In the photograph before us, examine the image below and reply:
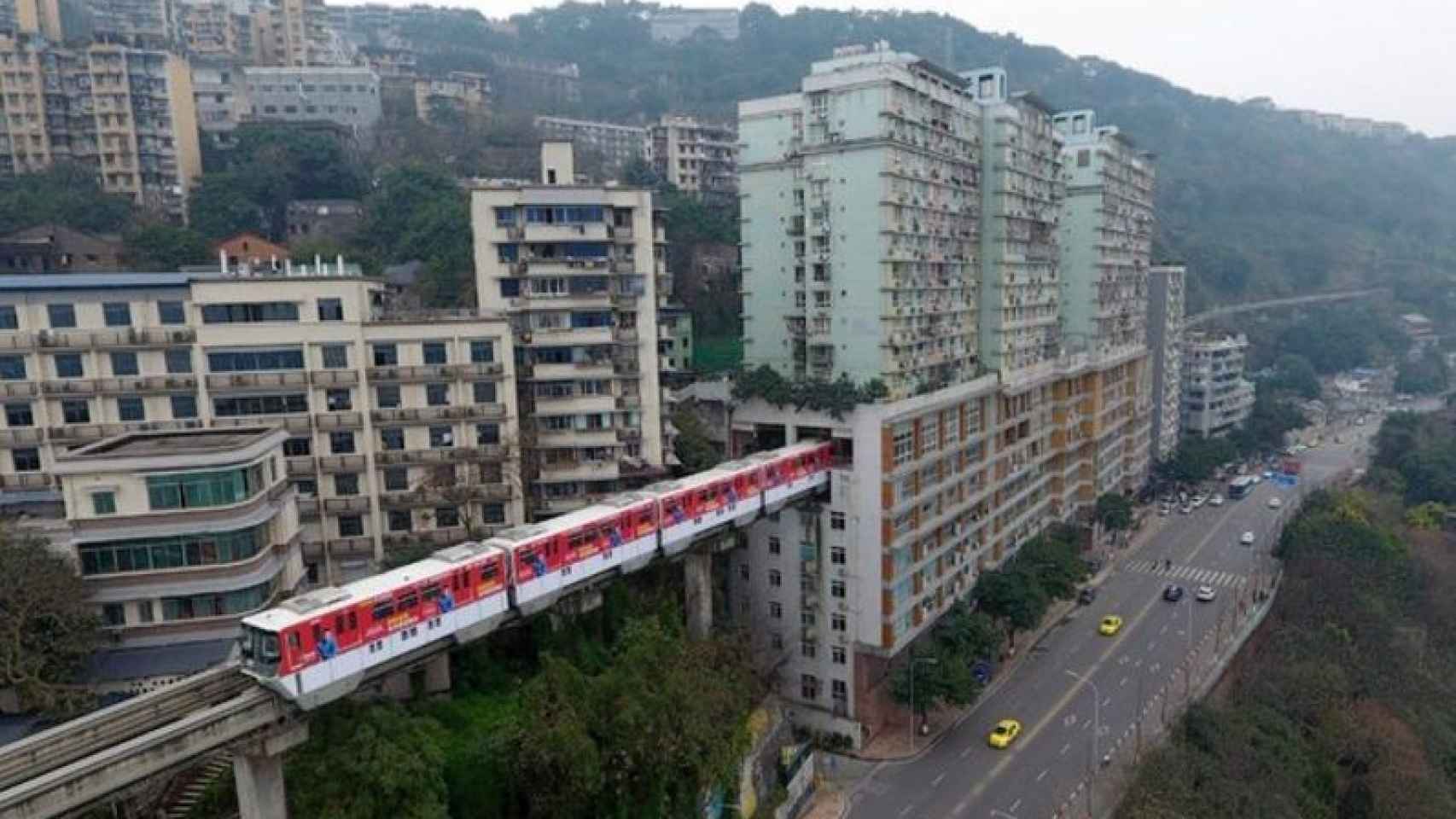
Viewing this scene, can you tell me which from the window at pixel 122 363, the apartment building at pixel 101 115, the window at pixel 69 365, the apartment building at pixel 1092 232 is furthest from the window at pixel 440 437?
the apartment building at pixel 1092 232

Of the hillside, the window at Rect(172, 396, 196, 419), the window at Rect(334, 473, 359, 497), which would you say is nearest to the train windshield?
the window at Rect(334, 473, 359, 497)

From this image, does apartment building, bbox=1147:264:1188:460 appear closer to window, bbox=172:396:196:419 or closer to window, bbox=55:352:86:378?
window, bbox=172:396:196:419

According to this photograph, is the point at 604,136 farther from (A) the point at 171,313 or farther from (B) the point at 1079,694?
(B) the point at 1079,694

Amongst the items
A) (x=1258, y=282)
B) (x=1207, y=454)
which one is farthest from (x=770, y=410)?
(x=1258, y=282)

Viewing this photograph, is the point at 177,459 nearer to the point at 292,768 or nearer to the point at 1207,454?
the point at 292,768

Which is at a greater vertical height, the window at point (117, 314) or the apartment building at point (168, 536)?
the window at point (117, 314)

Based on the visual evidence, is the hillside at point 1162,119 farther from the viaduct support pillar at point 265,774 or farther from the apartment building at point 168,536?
the viaduct support pillar at point 265,774
